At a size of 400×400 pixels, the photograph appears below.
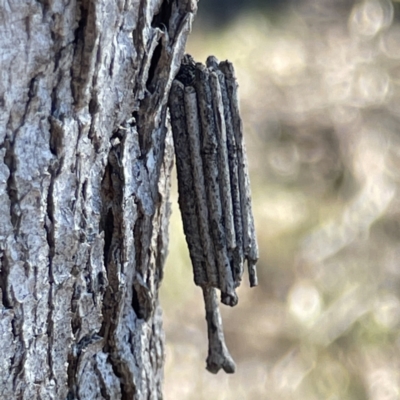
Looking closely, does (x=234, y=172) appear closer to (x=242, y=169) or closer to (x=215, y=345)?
(x=242, y=169)

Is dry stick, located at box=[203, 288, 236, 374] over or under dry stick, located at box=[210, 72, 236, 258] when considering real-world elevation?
under

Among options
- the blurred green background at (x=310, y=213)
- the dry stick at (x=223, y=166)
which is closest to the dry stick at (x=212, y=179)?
the dry stick at (x=223, y=166)

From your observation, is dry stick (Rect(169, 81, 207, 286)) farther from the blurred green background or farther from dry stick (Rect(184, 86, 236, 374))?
the blurred green background

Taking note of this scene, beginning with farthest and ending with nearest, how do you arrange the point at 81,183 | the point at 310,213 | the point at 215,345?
the point at 310,213, the point at 215,345, the point at 81,183

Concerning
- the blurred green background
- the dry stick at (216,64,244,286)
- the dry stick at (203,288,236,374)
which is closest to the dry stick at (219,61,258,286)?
the dry stick at (216,64,244,286)

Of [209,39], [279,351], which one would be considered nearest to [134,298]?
[279,351]

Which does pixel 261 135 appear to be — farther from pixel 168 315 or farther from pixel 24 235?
pixel 24 235

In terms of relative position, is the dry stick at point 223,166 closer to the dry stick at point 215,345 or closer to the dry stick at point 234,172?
the dry stick at point 234,172

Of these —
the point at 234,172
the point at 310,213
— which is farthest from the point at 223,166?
the point at 310,213
